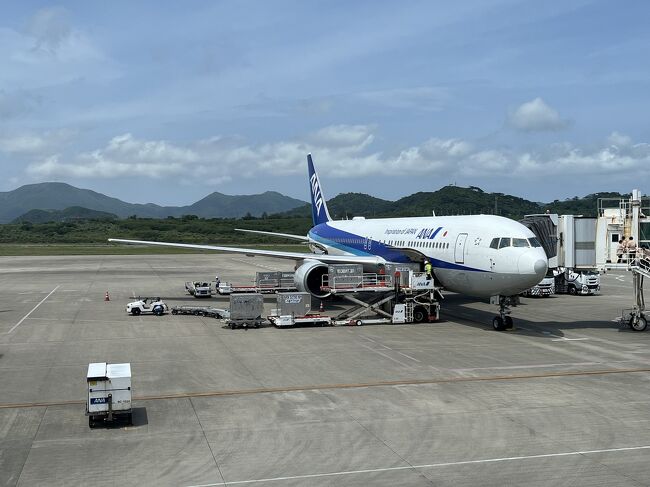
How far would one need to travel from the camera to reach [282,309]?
28.4 metres

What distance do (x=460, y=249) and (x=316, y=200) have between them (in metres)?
23.4

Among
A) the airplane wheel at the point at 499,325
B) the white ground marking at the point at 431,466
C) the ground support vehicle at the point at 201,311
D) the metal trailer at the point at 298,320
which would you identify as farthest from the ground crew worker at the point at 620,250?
the ground support vehicle at the point at 201,311

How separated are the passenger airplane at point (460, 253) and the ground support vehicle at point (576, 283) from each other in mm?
12855

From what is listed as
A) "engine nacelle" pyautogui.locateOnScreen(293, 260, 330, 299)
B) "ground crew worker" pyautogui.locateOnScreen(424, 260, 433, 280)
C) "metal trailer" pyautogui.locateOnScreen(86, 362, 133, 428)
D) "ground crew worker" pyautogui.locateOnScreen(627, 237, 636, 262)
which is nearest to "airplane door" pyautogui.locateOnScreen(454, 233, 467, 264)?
"ground crew worker" pyautogui.locateOnScreen(424, 260, 433, 280)

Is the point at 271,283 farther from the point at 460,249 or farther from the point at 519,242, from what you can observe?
the point at 519,242

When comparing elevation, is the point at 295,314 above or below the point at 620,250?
below

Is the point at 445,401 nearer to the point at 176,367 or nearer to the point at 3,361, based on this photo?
the point at 176,367

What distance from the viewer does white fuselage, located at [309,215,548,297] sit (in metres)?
25.2

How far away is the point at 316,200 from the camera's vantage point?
165 feet

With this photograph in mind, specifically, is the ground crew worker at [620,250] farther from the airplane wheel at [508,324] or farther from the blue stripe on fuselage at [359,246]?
the blue stripe on fuselage at [359,246]

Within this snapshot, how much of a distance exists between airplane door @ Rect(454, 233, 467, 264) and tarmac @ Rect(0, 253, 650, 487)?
286cm

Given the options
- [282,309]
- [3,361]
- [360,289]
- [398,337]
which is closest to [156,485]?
[3,361]

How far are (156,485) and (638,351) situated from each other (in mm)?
17933

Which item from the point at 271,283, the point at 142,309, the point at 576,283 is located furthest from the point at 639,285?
the point at 142,309
